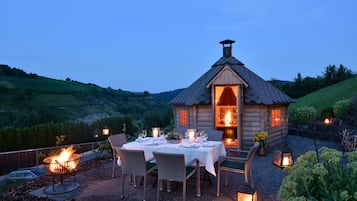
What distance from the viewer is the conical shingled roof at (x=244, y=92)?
9.36 m

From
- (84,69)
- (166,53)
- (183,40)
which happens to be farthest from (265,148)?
(84,69)

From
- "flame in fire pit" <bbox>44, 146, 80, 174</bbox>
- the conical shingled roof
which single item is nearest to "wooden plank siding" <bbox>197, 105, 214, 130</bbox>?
the conical shingled roof

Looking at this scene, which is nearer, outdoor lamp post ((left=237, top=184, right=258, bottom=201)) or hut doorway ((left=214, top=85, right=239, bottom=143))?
outdoor lamp post ((left=237, top=184, right=258, bottom=201))

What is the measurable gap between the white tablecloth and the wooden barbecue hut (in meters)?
3.75

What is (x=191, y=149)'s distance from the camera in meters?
5.12

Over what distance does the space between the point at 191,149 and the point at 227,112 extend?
23.4 feet

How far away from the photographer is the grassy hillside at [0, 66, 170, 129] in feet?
79.2

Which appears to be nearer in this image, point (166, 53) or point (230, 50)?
point (230, 50)

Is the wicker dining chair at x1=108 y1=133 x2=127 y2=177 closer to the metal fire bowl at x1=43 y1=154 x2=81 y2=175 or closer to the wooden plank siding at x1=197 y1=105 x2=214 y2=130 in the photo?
the metal fire bowl at x1=43 y1=154 x2=81 y2=175

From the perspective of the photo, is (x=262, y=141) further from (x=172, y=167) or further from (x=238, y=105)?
(x=172, y=167)

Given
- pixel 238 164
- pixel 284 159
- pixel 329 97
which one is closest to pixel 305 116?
pixel 329 97

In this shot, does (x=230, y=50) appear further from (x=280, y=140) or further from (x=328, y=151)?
(x=328, y=151)

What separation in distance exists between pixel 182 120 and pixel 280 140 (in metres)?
4.10

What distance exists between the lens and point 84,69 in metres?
65.4
